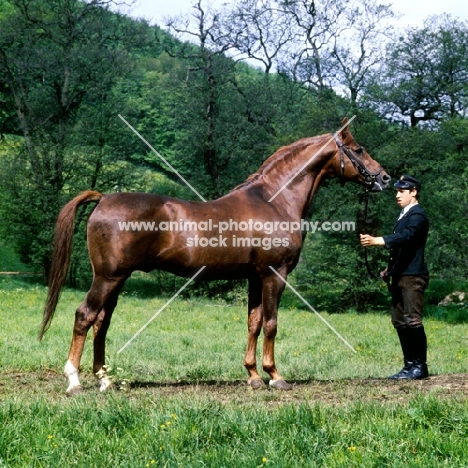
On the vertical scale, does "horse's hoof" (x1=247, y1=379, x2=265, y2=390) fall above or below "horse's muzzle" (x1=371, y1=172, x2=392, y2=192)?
below

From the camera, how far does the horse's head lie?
7.95 metres

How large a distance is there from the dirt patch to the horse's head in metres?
2.59

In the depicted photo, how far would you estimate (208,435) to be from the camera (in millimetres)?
4672

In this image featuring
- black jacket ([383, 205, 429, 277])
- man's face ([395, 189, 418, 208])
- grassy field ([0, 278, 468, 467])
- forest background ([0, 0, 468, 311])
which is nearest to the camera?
grassy field ([0, 278, 468, 467])

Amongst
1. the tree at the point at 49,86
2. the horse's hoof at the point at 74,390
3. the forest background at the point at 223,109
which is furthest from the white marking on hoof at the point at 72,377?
the tree at the point at 49,86

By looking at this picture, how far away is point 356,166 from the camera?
314 inches

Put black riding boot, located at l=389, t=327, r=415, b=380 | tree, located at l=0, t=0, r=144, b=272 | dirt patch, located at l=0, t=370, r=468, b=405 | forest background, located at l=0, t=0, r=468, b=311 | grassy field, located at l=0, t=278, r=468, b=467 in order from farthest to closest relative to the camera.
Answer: tree, located at l=0, t=0, r=144, b=272, forest background, located at l=0, t=0, r=468, b=311, black riding boot, located at l=389, t=327, r=415, b=380, dirt patch, located at l=0, t=370, r=468, b=405, grassy field, located at l=0, t=278, r=468, b=467

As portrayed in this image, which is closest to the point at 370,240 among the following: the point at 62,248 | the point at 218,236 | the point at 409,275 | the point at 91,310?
the point at 409,275

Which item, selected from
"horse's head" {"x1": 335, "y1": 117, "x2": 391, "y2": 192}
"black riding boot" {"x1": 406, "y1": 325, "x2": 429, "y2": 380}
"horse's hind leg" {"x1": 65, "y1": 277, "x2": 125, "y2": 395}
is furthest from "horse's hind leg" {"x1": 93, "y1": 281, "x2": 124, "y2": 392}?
"black riding boot" {"x1": 406, "y1": 325, "x2": 429, "y2": 380}

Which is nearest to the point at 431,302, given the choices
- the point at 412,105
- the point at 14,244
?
the point at 412,105

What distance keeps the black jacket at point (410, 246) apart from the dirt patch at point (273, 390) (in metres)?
1.42

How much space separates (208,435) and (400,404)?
6.38 ft

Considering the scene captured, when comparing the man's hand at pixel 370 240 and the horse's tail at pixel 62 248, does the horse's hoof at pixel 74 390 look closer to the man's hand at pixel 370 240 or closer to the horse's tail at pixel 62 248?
the horse's tail at pixel 62 248

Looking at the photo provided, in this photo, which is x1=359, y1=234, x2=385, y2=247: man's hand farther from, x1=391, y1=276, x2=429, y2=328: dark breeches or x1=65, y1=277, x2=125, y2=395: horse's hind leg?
x1=65, y1=277, x2=125, y2=395: horse's hind leg
